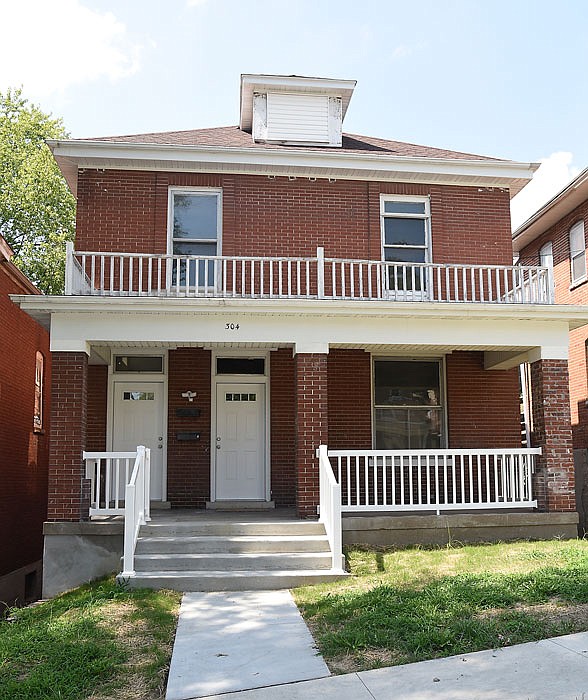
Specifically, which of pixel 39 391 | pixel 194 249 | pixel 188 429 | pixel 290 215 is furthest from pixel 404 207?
pixel 39 391

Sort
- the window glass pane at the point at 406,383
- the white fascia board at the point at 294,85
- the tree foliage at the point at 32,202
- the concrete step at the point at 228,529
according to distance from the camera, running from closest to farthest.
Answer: the concrete step at the point at 228,529 → the window glass pane at the point at 406,383 → the white fascia board at the point at 294,85 → the tree foliage at the point at 32,202

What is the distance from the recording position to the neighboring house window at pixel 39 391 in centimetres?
1758

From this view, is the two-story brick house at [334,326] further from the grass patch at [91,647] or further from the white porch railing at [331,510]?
the grass patch at [91,647]

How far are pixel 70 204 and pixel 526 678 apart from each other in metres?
28.0

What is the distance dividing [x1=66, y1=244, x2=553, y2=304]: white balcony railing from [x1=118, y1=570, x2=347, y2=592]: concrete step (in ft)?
14.0

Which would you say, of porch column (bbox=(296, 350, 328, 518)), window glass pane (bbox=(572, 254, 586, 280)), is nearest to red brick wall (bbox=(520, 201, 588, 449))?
window glass pane (bbox=(572, 254, 586, 280))

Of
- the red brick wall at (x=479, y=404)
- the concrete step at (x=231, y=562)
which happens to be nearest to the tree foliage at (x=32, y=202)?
the red brick wall at (x=479, y=404)

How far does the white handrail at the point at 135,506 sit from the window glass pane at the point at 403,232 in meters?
6.39

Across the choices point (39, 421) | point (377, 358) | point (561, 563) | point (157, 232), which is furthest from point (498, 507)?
point (39, 421)

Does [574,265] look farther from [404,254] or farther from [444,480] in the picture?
[444,480]

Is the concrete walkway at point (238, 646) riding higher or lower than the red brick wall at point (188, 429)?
lower

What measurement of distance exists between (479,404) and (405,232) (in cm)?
359

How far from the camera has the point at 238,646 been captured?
266 inches

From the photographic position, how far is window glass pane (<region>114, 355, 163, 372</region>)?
45.8ft
